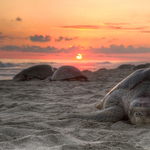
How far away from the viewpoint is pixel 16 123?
2094 mm

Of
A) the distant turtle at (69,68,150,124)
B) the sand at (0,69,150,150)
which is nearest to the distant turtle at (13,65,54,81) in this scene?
the sand at (0,69,150,150)

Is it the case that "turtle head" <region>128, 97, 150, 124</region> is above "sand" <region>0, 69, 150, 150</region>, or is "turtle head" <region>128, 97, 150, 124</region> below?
above

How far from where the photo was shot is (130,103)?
2.23 m

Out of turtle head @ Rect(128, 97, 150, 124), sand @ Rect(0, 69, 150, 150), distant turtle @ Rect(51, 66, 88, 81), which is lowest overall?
sand @ Rect(0, 69, 150, 150)

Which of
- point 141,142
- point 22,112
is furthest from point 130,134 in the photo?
point 22,112

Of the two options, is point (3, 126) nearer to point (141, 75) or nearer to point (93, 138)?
point (93, 138)

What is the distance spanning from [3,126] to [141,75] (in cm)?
192

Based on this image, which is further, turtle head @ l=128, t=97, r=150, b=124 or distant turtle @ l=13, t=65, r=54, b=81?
distant turtle @ l=13, t=65, r=54, b=81

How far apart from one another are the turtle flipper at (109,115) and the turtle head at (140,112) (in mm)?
213

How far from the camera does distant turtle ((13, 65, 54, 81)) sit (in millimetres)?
8109

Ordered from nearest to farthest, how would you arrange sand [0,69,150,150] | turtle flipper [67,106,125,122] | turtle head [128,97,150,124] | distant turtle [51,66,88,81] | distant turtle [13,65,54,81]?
sand [0,69,150,150]
turtle head [128,97,150,124]
turtle flipper [67,106,125,122]
distant turtle [51,66,88,81]
distant turtle [13,65,54,81]

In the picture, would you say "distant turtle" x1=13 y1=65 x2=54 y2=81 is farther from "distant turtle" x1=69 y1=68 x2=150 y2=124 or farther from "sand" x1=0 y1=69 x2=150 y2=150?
"distant turtle" x1=69 y1=68 x2=150 y2=124

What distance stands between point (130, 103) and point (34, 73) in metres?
6.87

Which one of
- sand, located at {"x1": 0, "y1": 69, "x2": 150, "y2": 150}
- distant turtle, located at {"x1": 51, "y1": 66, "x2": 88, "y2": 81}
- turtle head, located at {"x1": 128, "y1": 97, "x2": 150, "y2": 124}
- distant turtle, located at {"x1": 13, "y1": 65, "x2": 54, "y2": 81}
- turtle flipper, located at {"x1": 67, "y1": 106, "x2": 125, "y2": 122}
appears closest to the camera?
sand, located at {"x1": 0, "y1": 69, "x2": 150, "y2": 150}
